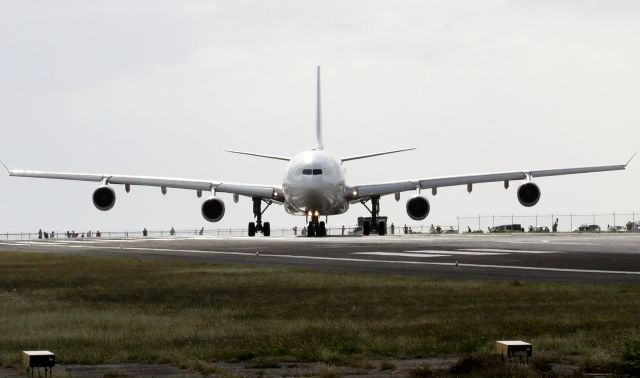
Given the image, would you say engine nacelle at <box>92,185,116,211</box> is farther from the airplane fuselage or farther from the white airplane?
the airplane fuselage

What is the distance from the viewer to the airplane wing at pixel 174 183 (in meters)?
74.0

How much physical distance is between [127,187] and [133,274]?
46318 mm

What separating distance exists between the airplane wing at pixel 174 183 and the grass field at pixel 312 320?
4752 cm

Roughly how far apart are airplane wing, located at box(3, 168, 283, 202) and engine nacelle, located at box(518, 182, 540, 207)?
1628cm

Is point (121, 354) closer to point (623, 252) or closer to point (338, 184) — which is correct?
point (623, 252)

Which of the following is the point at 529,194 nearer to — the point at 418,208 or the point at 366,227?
the point at 418,208

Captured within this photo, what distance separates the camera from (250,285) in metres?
24.6

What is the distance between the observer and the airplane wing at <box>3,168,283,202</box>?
7400cm

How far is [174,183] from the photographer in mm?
75500

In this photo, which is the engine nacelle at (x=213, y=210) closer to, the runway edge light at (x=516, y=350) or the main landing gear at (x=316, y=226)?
the main landing gear at (x=316, y=226)

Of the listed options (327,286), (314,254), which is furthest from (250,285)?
(314,254)

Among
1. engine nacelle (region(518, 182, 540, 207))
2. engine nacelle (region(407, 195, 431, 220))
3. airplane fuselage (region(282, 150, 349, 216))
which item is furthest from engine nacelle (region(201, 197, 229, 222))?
engine nacelle (region(518, 182, 540, 207))

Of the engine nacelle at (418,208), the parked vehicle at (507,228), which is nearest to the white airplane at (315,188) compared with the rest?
the engine nacelle at (418,208)

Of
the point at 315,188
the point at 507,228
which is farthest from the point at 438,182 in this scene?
the point at 507,228
